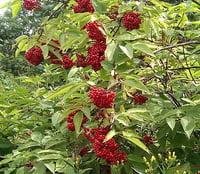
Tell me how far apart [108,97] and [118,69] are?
309 mm

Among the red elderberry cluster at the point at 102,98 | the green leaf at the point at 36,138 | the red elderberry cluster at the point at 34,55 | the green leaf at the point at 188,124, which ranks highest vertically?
the red elderberry cluster at the point at 102,98

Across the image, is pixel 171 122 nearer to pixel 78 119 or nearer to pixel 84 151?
pixel 78 119

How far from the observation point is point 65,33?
2361mm

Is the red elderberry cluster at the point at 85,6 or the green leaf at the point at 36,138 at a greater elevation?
the red elderberry cluster at the point at 85,6

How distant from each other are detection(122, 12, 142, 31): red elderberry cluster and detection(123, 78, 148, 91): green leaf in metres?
0.37

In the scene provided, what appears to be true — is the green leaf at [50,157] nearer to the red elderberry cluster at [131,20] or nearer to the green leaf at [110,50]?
the green leaf at [110,50]

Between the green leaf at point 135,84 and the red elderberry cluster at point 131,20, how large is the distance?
373 millimetres

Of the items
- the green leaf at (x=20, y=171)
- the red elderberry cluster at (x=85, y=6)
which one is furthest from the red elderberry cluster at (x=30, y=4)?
the green leaf at (x=20, y=171)

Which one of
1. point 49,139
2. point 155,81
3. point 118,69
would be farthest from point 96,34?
point 155,81

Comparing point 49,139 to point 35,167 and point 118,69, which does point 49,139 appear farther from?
point 118,69

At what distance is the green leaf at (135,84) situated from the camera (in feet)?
5.74

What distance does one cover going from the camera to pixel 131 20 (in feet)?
6.49

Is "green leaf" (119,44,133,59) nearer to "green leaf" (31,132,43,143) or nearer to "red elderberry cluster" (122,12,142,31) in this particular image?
"red elderberry cluster" (122,12,142,31)

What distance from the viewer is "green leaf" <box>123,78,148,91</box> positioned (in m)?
1.75
